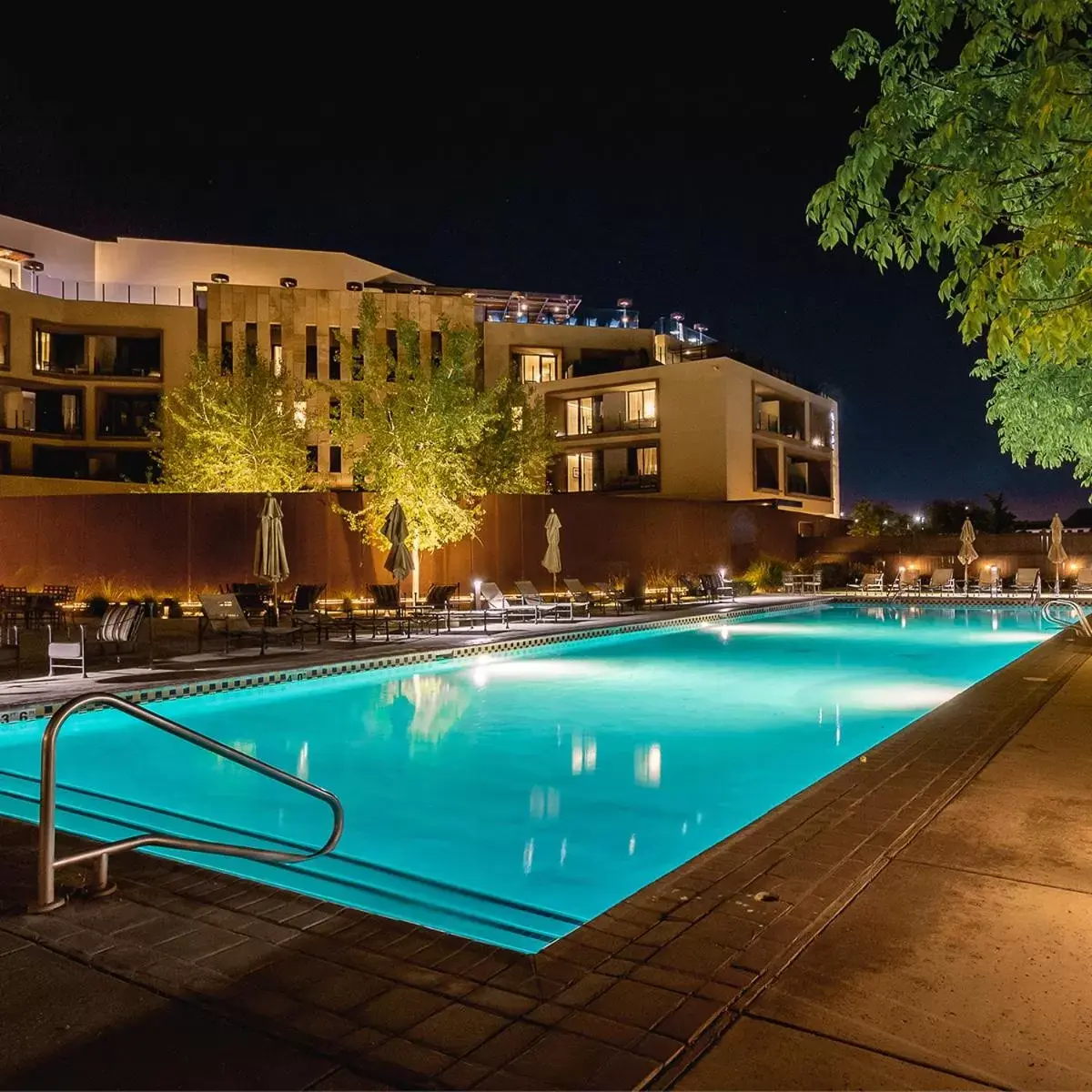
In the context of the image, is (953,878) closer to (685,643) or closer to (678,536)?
(685,643)

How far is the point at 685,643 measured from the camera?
1653 cm

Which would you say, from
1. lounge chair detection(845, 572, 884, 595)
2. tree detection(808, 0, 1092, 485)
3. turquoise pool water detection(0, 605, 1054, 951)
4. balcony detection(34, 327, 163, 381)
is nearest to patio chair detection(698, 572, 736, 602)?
lounge chair detection(845, 572, 884, 595)

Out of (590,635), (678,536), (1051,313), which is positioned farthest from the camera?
(678,536)

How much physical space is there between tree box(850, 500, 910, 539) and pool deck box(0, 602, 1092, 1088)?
42.2 meters

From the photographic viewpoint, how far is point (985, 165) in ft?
12.8

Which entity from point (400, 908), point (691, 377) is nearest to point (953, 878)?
point (400, 908)

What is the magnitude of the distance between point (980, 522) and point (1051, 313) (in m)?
49.8

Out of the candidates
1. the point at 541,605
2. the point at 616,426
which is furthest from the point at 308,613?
the point at 616,426

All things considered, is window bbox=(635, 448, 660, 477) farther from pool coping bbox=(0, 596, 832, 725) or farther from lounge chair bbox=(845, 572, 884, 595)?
pool coping bbox=(0, 596, 832, 725)

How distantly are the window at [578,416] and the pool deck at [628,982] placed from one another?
107 feet

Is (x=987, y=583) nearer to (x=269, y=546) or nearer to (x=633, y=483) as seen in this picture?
(x=633, y=483)

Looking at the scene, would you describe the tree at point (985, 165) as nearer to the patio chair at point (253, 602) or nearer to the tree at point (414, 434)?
the patio chair at point (253, 602)

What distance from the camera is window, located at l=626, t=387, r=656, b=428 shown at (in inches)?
1359

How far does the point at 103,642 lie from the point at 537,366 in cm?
2781
